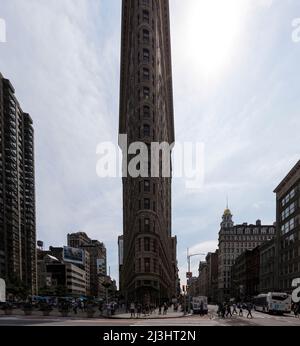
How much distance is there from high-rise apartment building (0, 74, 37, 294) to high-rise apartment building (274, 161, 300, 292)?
3074 inches

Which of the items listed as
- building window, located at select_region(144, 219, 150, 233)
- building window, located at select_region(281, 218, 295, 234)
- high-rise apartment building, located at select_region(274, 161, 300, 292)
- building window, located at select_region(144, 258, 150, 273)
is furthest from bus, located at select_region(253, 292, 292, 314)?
building window, located at select_region(281, 218, 295, 234)

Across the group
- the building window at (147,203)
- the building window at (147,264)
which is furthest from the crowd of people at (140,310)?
the building window at (147,203)

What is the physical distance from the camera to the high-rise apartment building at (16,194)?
5389 inches

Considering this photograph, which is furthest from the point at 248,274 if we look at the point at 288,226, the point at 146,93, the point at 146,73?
the point at 146,73

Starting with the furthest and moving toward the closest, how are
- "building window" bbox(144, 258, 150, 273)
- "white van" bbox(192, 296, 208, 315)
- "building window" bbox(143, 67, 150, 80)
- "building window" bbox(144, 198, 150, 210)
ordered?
"building window" bbox(143, 67, 150, 80), "building window" bbox(144, 198, 150, 210), "building window" bbox(144, 258, 150, 273), "white van" bbox(192, 296, 208, 315)

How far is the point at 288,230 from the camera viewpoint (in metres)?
96.2

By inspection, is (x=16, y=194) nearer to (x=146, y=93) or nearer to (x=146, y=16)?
(x=146, y=93)

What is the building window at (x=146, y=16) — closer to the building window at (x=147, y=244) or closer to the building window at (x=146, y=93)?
the building window at (x=146, y=93)

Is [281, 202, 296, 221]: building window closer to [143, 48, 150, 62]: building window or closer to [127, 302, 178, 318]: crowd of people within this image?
[143, 48, 150, 62]: building window

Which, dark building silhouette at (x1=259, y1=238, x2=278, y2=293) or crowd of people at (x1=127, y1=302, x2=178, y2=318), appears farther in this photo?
dark building silhouette at (x1=259, y1=238, x2=278, y2=293)

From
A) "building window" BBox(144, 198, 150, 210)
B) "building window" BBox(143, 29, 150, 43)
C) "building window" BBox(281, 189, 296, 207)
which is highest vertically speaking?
"building window" BBox(143, 29, 150, 43)

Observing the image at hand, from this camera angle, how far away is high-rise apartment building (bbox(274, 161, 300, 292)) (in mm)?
87938

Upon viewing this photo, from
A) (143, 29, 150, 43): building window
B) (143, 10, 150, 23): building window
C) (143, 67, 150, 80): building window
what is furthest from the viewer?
(143, 10, 150, 23): building window
